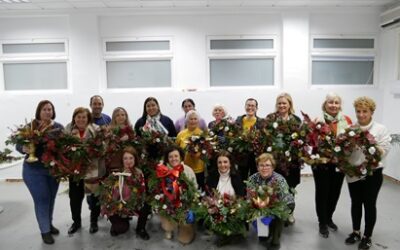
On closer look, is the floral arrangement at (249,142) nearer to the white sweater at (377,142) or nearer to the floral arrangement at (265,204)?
the floral arrangement at (265,204)

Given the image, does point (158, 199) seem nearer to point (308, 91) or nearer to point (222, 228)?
point (222, 228)

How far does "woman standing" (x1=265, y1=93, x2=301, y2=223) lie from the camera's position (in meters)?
2.83

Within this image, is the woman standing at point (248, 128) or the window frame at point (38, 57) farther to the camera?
the window frame at point (38, 57)

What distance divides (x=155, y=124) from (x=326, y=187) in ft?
6.35

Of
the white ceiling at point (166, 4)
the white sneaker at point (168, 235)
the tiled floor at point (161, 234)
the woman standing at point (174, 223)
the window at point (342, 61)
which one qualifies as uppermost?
the white ceiling at point (166, 4)

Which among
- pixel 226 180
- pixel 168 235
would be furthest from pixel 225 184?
pixel 168 235

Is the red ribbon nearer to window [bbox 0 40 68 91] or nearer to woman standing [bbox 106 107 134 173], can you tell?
woman standing [bbox 106 107 134 173]

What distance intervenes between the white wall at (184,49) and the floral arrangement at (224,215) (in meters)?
2.73

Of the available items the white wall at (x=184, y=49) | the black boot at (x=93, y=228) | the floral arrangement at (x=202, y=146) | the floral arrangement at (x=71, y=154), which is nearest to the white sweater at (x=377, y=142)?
the floral arrangement at (x=202, y=146)

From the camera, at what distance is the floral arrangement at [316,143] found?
268 centimetres

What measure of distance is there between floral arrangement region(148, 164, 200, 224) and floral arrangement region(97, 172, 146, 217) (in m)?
0.13

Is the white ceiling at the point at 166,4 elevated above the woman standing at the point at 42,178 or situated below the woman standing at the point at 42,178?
above

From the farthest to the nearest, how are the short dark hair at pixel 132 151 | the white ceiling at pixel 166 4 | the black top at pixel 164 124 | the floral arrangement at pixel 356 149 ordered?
the white ceiling at pixel 166 4, the black top at pixel 164 124, the short dark hair at pixel 132 151, the floral arrangement at pixel 356 149

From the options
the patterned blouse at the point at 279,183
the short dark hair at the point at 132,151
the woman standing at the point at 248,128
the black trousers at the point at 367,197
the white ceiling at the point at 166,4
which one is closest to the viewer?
the black trousers at the point at 367,197
